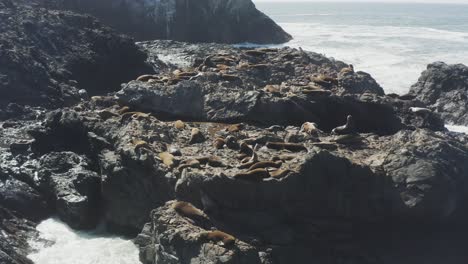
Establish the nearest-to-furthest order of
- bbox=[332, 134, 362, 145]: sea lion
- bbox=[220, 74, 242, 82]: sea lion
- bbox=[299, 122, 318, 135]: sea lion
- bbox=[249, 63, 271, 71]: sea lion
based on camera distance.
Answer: bbox=[332, 134, 362, 145]: sea lion < bbox=[299, 122, 318, 135]: sea lion < bbox=[220, 74, 242, 82]: sea lion < bbox=[249, 63, 271, 71]: sea lion

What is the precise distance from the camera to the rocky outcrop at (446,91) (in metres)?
33.8

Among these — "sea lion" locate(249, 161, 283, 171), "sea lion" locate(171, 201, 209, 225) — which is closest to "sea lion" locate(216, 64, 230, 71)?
"sea lion" locate(249, 161, 283, 171)

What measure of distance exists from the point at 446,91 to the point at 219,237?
25.2m

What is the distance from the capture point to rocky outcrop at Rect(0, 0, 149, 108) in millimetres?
33938

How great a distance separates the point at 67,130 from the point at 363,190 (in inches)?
545

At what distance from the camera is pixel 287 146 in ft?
64.5

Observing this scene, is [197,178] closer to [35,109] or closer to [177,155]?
[177,155]

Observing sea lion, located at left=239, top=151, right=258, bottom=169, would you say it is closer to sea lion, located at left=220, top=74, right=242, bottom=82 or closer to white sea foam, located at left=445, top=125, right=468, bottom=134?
sea lion, located at left=220, top=74, right=242, bottom=82

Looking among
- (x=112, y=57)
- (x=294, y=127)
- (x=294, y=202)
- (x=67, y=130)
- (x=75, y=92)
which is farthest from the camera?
(x=112, y=57)

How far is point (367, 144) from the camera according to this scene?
20609mm

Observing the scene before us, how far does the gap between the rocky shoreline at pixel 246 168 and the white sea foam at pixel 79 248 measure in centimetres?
47

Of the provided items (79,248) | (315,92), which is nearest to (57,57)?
(315,92)

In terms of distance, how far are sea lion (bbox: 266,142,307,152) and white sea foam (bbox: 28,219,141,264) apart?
6.01 metres

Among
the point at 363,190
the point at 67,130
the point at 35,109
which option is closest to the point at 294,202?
the point at 363,190
